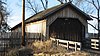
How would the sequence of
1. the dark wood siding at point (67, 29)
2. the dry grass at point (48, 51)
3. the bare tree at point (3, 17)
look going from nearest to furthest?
the dry grass at point (48, 51), the dark wood siding at point (67, 29), the bare tree at point (3, 17)

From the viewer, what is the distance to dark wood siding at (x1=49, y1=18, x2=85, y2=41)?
28.6 meters

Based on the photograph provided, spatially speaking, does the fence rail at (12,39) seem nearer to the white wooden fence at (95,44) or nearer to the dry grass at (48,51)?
the dry grass at (48,51)

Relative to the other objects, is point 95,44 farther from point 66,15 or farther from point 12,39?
point 12,39

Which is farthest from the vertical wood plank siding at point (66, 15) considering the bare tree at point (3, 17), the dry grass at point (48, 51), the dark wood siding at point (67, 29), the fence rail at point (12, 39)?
the bare tree at point (3, 17)

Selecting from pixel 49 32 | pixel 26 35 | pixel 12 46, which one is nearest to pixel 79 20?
pixel 49 32

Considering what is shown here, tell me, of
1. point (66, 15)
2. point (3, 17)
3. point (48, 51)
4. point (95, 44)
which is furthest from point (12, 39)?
point (3, 17)

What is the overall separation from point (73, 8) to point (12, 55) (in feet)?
36.6

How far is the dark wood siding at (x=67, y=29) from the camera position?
2864 centimetres

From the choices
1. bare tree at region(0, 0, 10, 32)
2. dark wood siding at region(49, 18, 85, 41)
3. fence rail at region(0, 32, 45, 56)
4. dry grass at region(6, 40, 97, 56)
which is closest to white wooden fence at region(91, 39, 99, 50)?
dry grass at region(6, 40, 97, 56)

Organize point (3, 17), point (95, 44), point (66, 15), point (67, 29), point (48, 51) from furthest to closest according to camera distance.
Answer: point (3, 17) < point (67, 29) < point (66, 15) < point (95, 44) < point (48, 51)

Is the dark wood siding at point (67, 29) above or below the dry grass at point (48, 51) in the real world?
above

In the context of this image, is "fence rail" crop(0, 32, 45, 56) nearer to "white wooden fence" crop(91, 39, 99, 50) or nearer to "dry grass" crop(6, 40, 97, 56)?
"dry grass" crop(6, 40, 97, 56)

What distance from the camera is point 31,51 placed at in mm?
20828

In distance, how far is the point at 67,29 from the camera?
95.8 feet
